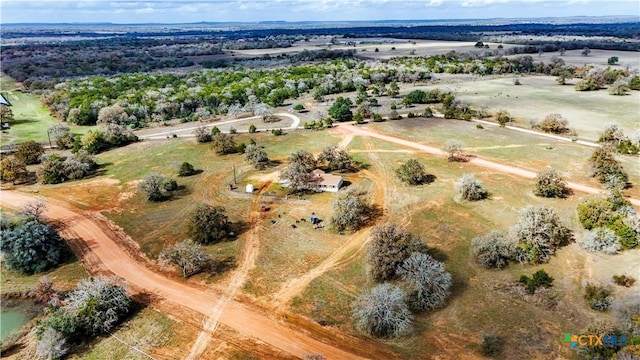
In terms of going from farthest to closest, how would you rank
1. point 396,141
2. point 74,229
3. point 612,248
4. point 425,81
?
point 425,81, point 396,141, point 74,229, point 612,248

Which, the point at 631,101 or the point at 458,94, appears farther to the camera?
the point at 458,94

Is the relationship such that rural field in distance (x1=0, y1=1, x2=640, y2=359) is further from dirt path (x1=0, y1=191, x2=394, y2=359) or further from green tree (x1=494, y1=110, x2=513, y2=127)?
green tree (x1=494, y1=110, x2=513, y2=127)

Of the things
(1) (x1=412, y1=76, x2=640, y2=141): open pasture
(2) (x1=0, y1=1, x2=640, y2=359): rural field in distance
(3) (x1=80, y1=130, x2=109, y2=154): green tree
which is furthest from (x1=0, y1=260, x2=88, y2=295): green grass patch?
(1) (x1=412, y1=76, x2=640, y2=141): open pasture

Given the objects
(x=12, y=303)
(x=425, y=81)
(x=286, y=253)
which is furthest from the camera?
(x=425, y=81)

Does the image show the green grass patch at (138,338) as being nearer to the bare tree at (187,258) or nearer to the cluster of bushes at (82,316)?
the cluster of bushes at (82,316)

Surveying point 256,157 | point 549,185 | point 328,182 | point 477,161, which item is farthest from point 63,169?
point 549,185

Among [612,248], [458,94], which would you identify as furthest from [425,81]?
[612,248]

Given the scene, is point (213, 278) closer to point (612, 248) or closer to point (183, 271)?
point (183, 271)
